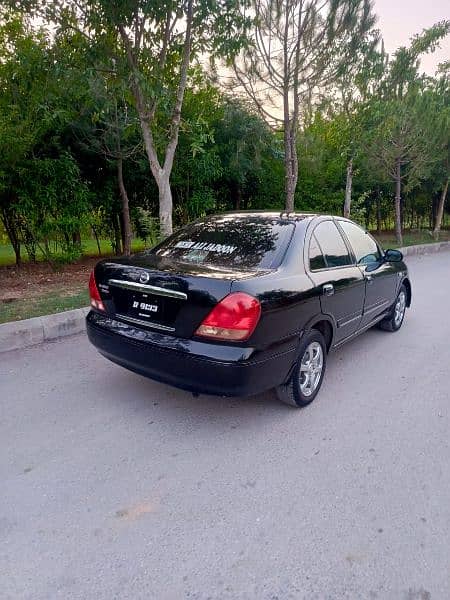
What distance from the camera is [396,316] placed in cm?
513

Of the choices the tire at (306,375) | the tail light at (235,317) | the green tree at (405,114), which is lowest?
the tire at (306,375)

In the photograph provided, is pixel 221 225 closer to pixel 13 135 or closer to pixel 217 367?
pixel 217 367

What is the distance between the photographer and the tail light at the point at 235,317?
2.58 meters

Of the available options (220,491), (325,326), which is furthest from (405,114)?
(220,491)

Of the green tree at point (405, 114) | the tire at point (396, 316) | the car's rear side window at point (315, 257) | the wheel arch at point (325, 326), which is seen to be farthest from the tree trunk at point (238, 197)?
the wheel arch at point (325, 326)

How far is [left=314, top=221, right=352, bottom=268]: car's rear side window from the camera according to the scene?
11.5 feet

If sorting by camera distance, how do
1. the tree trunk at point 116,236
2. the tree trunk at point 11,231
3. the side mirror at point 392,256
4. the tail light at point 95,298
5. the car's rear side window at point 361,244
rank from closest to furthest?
the tail light at point 95,298
the car's rear side window at point 361,244
the side mirror at point 392,256
the tree trunk at point 11,231
the tree trunk at point 116,236

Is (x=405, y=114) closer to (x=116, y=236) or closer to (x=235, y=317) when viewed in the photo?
(x=116, y=236)

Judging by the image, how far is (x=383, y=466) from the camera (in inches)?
98.7

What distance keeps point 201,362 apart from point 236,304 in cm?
45

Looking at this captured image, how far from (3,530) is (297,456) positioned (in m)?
1.70

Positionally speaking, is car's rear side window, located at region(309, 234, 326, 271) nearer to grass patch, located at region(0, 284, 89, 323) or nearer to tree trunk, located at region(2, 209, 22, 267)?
grass patch, located at region(0, 284, 89, 323)

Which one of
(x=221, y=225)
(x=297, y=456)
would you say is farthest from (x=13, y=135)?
(x=297, y=456)

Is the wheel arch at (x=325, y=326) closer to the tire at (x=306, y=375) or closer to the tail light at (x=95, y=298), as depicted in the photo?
the tire at (x=306, y=375)
